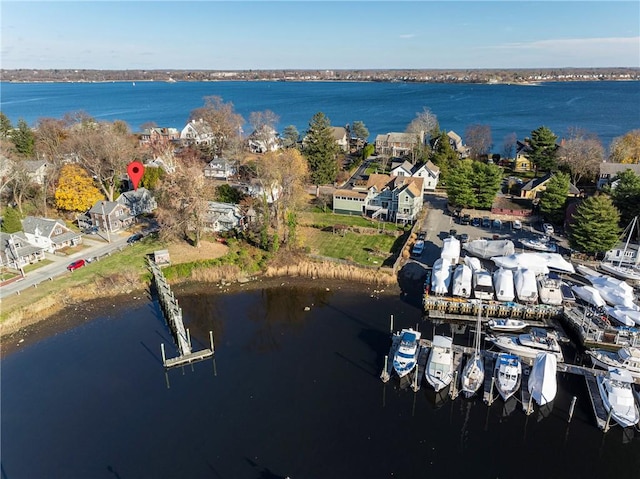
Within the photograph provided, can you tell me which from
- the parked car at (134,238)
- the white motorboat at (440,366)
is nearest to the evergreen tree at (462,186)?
the white motorboat at (440,366)

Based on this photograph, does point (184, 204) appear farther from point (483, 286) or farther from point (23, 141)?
point (23, 141)

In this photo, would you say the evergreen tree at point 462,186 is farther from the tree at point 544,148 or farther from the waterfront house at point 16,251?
the waterfront house at point 16,251

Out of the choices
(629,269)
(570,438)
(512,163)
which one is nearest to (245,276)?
(570,438)

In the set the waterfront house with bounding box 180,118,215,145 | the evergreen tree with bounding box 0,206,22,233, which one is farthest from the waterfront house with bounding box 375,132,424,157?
the evergreen tree with bounding box 0,206,22,233

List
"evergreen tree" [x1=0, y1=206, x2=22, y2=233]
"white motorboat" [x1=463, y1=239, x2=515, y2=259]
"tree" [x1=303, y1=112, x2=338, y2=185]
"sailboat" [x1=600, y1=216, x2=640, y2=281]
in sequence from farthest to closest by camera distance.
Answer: "tree" [x1=303, y1=112, x2=338, y2=185]
"evergreen tree" [x1=0, y1=206, x2=22, y2=233]
"white motorboat" [x1=463, y1=239, x2=515, y2=259]
"sailboat" [x1=600, y1=216, x2=640, y2=281]

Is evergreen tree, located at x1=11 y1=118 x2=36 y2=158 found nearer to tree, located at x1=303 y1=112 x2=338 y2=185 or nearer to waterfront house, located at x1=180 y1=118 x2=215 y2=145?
waterfront house, located at x1=180 y1=118 x2=215 y2=145

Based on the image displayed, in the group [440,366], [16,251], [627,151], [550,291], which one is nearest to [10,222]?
[16,251]

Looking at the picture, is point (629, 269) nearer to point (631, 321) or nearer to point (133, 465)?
point (631, 321)
